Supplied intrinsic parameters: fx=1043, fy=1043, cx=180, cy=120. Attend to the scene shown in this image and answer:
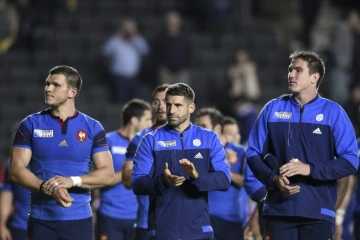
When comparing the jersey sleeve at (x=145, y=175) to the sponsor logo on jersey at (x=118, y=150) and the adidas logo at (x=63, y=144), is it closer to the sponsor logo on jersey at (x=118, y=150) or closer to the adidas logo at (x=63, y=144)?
the adidas logo at (x=63, y=144)

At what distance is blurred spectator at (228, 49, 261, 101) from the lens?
21.0 metres

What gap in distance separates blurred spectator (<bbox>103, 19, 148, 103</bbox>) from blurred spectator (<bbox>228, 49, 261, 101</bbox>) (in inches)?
72.4

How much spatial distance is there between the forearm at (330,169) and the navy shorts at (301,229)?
0.41 meters

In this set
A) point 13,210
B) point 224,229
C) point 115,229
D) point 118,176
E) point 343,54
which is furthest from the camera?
point 343,54

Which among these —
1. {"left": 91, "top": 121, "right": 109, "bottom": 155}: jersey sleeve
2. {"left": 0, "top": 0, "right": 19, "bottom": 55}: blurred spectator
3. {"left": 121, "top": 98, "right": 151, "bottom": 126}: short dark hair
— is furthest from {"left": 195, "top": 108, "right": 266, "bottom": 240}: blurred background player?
{"left": 0, "top": 0, "right": 19, "bottom": 55}: blurred spectator

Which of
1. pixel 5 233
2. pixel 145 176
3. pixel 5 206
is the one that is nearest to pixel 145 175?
pixel 145 176

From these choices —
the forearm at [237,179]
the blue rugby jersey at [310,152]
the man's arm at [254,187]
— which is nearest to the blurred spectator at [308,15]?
the forearm at [237,179]

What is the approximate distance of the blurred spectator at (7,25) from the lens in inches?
803

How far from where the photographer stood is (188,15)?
23906mm

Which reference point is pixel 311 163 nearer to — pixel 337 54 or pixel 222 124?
pixel 222 124

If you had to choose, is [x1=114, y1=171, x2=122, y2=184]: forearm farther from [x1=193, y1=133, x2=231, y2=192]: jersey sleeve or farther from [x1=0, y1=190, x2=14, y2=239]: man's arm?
[x1=193, y1=133, x2=231, y2=192]: jersey sleeve

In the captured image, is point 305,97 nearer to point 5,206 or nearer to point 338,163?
point 338,163

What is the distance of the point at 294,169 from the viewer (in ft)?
29.9

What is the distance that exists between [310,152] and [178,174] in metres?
1.21
